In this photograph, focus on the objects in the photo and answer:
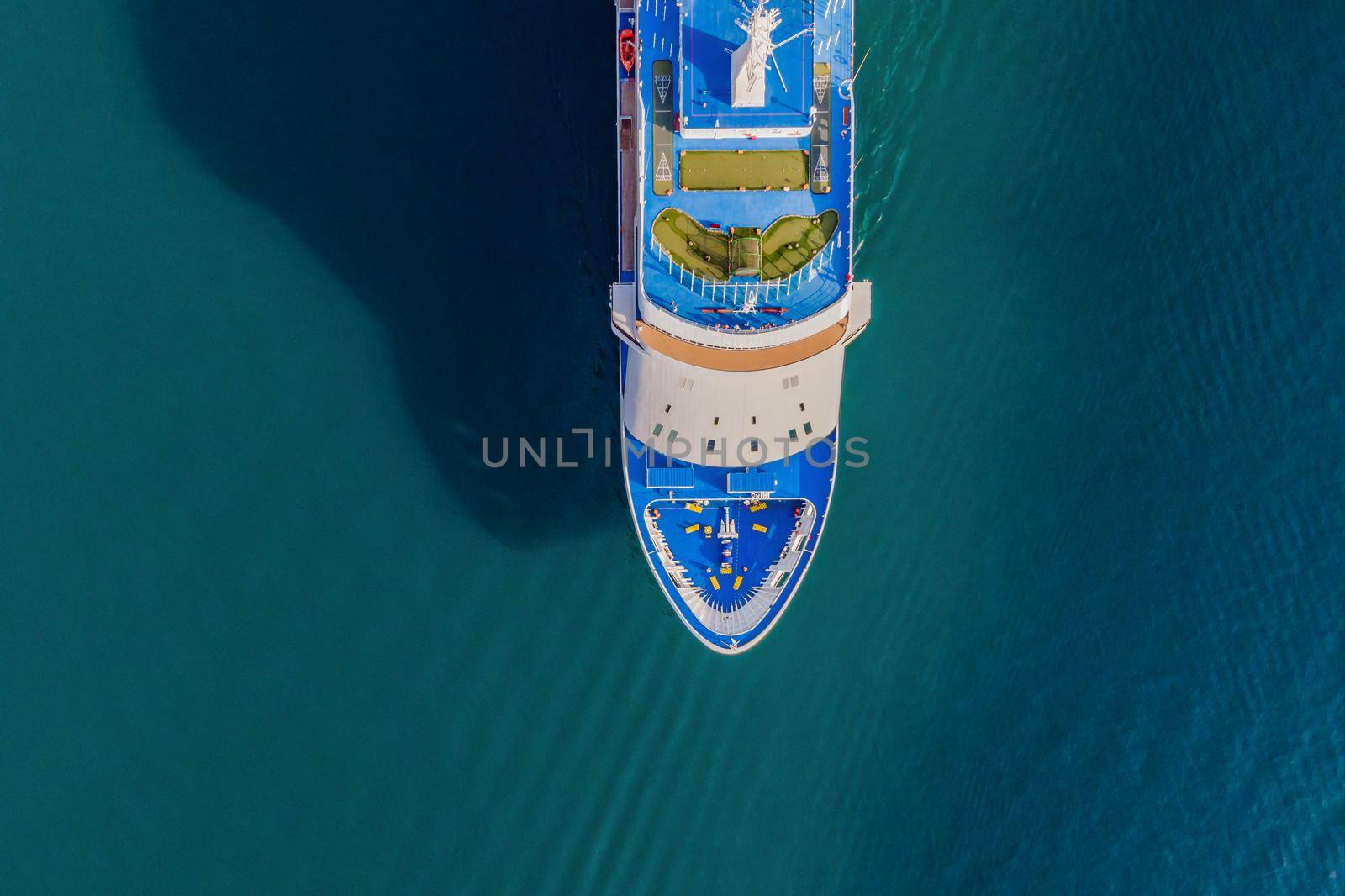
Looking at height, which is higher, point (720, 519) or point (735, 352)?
point (735, 352)

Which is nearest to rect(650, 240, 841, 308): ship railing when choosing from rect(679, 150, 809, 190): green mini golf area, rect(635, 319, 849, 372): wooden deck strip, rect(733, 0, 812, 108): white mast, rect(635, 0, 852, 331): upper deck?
rect(635, 0, 852, 331): upper deck

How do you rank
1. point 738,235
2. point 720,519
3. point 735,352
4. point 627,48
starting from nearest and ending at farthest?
point 735,352
point 738,235
point 627,48
point 720,519

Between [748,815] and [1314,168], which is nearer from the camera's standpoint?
[748,815]

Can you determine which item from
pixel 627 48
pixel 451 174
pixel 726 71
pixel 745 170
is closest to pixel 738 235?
pixel 745 170

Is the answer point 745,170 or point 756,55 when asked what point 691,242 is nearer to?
point 745,170

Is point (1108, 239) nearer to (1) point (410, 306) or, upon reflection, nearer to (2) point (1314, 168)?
(2) point (1314, 168)

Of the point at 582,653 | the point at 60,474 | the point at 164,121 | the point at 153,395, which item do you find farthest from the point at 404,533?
the point at 164,121
